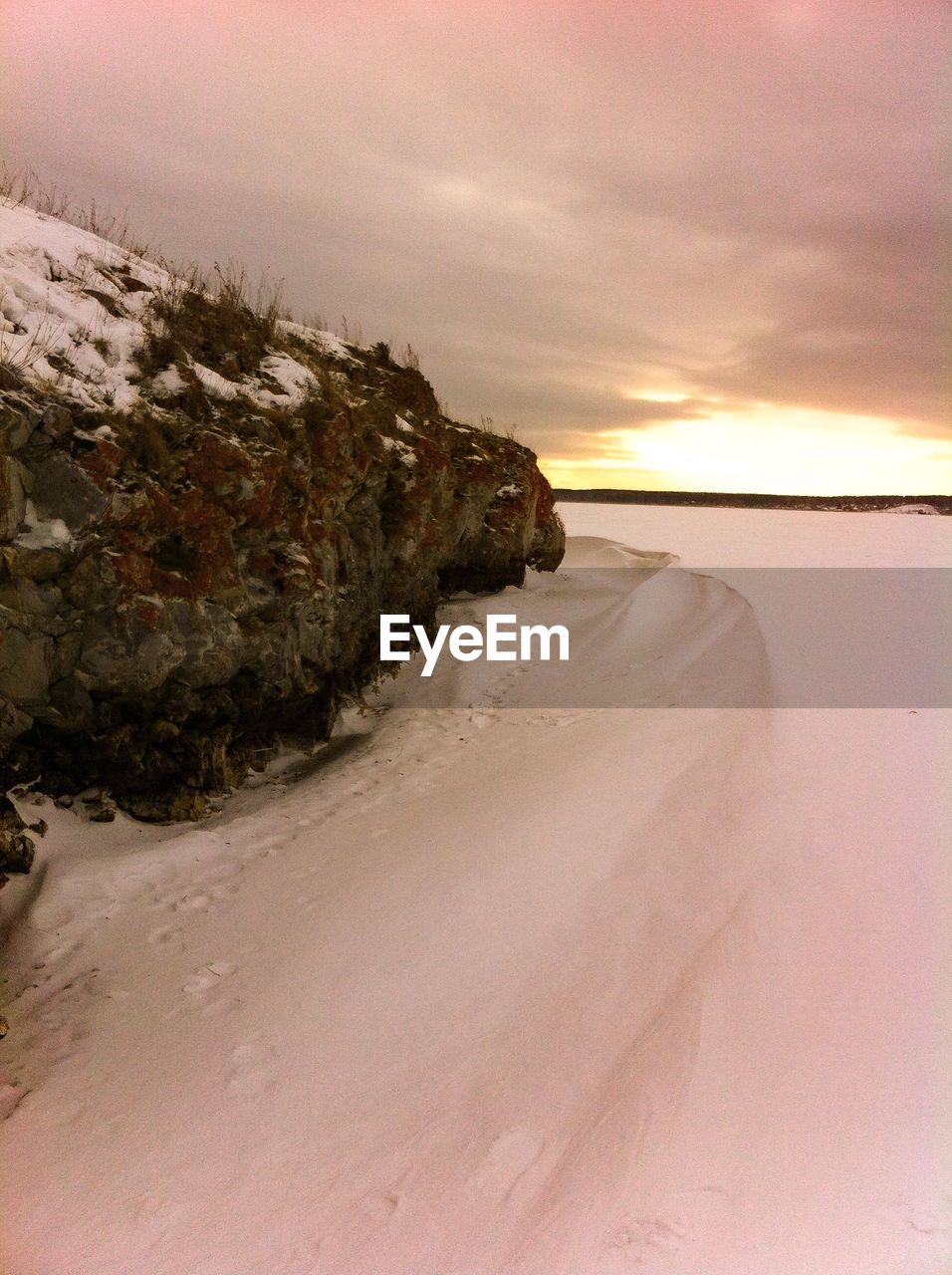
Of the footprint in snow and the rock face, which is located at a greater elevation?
the rock face

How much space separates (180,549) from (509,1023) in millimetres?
4336

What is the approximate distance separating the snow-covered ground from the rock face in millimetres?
639

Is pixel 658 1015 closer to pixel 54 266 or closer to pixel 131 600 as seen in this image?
pixel 131 600

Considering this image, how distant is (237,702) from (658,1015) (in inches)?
168

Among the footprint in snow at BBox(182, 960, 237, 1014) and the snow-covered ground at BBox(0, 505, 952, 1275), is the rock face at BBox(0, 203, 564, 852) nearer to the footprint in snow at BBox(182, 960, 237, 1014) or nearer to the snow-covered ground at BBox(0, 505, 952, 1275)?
the snow-covered ground at BBox(0, 505, 952, 1275)

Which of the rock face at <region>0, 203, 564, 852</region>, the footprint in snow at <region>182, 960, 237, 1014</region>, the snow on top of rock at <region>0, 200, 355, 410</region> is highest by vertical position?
the snow on top of rock at <region>0, 200, 355, 410</region>

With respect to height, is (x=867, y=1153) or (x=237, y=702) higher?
(x=237, y=702)

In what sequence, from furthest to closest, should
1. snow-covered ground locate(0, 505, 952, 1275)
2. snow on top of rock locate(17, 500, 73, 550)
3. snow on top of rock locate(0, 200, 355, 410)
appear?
snow on top of rock locate(0, 200, 355, 410)
snow on top of rock locate(17, 500, 73, 550)
snow-covered ground locate(0, 505, 952, 1275)

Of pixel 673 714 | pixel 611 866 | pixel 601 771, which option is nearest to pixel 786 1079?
pixel 611 866

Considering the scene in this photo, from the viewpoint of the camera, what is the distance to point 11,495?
5.03m

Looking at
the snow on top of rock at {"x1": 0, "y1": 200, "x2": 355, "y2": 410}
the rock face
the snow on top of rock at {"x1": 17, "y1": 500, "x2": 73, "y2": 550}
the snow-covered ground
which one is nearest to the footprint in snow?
the snow-covered ground

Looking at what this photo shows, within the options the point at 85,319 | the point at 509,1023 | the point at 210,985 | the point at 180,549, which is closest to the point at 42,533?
the point at 180,549

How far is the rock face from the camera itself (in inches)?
208

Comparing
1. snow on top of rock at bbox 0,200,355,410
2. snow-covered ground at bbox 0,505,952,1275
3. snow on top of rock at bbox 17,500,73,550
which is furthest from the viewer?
snow on top of rock at bbox 0,200,355,410
